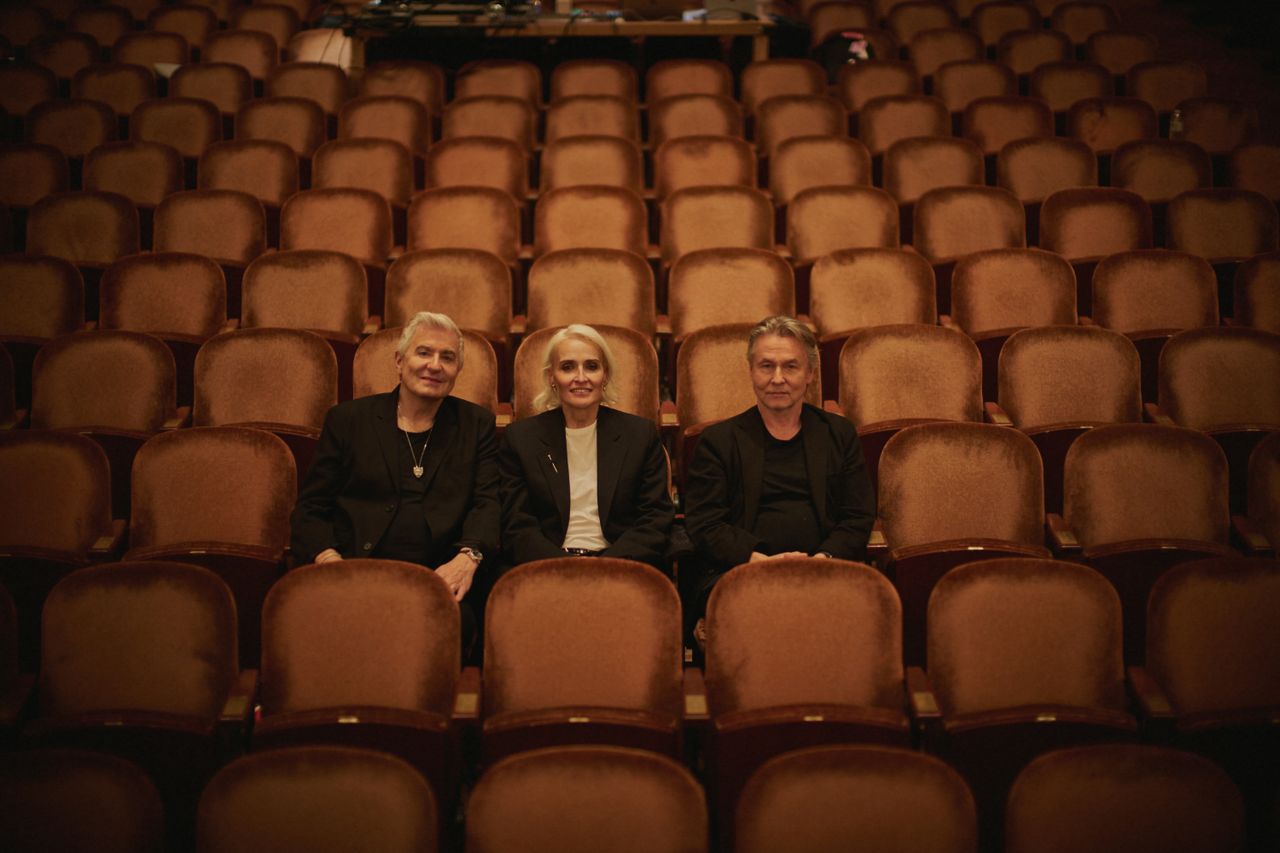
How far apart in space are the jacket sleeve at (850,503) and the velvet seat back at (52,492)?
1.93 ft

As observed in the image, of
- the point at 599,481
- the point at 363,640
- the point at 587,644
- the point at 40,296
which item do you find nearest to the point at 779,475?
the point at 599,481

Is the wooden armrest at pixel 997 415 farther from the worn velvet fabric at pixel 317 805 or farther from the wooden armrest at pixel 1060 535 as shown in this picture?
the worn velvet fabric at pixel 317 805

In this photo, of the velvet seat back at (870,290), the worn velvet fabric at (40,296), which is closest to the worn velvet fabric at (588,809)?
the velvet seat back at (870,290)

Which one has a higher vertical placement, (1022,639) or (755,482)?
(755,482)

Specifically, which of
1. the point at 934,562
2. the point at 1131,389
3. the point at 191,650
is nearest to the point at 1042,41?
the point at 1131,389

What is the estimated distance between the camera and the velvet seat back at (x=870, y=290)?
1.25 m

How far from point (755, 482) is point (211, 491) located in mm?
446

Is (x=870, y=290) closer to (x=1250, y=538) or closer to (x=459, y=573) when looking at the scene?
(x=1250, y=538)

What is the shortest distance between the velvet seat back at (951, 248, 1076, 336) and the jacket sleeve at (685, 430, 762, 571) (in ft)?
1.49

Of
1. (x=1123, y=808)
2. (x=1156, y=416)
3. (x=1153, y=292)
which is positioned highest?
(x=1153, y=292)

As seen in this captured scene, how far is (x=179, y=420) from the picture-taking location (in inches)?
42.3

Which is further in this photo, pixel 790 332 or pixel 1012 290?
pixel 1012 290

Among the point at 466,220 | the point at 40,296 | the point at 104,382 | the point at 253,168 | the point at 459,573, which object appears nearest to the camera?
the point at 459,573

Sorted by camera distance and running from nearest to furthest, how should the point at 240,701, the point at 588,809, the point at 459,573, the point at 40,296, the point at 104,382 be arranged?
the point at 588,809 → the point at 240,701 → the point at 459,573 → the point at 104,382 → the point at 40,296
